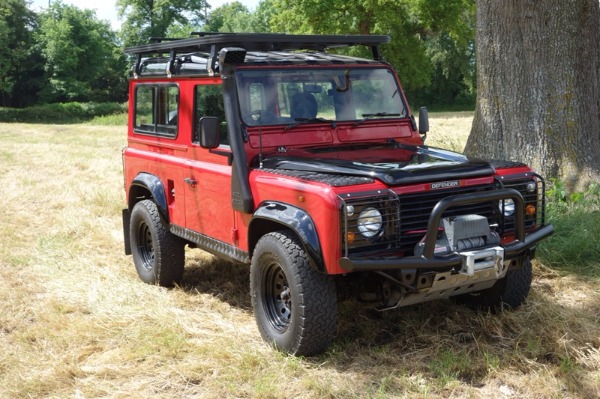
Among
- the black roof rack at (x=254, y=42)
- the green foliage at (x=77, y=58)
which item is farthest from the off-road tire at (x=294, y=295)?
the green foliage at (x=77, y=58)

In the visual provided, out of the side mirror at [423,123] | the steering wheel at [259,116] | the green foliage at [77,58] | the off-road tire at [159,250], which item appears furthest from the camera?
the green foliage at [77,58]

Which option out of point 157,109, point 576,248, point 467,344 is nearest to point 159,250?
point 157,109

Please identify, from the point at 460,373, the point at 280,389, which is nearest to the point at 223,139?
the point at 280,389

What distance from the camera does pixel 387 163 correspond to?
16.9ft

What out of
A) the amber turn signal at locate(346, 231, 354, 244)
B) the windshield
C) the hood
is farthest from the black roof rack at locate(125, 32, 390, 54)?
the amber turn signal at locate(346, 231, 354, 244)

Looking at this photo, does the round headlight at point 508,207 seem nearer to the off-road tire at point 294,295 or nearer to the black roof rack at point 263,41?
the off-road tire at point 294,295

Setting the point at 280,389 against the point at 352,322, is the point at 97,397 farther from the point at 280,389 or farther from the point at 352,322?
the point at 352,322

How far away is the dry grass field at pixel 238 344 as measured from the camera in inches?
179

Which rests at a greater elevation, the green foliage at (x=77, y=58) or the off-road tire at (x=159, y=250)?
the green foliage at (x=77, y=58)

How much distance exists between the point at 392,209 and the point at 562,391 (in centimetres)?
150

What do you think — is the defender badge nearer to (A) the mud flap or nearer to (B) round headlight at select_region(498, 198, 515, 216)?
(B) round headlight at select_region(498, 198, 515, 216)

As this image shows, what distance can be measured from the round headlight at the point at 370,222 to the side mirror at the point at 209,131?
1439 millimetres

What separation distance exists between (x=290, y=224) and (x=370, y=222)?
0.52 m

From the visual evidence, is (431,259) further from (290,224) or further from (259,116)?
(259,116)
